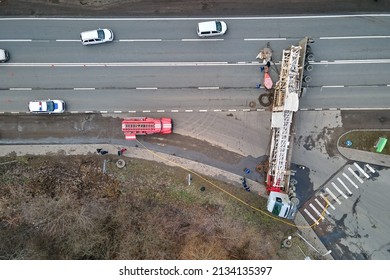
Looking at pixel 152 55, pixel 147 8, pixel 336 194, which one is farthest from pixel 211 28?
pixel 336 194

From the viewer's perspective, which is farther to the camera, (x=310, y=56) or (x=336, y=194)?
(x=336, y=194)

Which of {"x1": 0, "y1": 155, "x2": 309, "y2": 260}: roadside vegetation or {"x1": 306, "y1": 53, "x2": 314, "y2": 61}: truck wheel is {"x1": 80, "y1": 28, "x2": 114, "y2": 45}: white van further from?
{"x1": 306, "y1": 53, "x2": 314, "y2": 61}: truck wheel

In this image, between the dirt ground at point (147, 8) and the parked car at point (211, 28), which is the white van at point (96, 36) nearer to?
the dirt ground at point (147, 8)

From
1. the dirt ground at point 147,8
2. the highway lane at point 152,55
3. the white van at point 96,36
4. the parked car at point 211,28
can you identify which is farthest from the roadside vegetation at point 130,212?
the dirt ground at point 147,8

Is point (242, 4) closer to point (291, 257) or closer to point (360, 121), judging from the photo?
point (360, 121)

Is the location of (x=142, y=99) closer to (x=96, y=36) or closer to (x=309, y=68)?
(x=96, y=36)

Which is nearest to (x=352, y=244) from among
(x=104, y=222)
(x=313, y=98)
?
(x=313, y=98)

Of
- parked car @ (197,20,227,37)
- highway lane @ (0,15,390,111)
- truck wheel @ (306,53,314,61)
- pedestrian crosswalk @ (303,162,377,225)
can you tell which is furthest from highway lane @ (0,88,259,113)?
pedestrian crosswalk @ (303,162,377,225)
